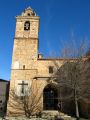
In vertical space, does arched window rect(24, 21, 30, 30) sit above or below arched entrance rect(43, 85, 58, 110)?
above

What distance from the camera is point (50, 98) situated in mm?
33656

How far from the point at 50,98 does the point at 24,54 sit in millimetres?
7833

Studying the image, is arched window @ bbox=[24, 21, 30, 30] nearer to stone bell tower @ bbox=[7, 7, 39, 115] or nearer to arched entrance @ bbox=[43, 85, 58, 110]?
stone bell tower @ bbox=[7, 7, 39, 115]

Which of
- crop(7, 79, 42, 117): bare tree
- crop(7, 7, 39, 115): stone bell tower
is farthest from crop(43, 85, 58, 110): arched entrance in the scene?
crop(7, 7, 39, 115): stone bell tower

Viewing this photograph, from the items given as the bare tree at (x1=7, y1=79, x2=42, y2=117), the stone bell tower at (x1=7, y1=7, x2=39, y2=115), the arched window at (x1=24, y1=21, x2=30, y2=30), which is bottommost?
the bare tree at (x1=7, y1=79, x2=42, y2=117)

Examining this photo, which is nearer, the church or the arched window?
the church

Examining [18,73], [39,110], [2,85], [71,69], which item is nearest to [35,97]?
[39,110]

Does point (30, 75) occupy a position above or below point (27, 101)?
above

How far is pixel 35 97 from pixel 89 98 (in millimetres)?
7910

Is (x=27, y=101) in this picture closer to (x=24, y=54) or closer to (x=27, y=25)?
(x=24, y=54)

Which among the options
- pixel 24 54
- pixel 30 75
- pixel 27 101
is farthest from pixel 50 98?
pixel 24 54

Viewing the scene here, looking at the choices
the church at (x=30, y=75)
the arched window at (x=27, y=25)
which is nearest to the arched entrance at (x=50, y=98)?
the church at (x=30, y=75)

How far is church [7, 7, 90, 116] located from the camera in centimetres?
3000

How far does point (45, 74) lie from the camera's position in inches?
1313
